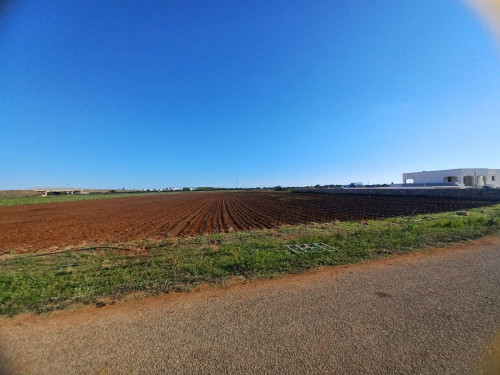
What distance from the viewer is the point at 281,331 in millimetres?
3316

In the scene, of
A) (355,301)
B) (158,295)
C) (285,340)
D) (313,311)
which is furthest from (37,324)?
(355,301)

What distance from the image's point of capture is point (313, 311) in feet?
12.6

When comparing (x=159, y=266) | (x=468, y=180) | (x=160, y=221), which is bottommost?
(x=160, y=221)

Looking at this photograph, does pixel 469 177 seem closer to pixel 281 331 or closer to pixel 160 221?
pixel 160 221

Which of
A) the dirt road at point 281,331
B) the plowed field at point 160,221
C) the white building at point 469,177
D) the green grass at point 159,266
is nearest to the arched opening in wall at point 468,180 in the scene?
the white building at point 469,177

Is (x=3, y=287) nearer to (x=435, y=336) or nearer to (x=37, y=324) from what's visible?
(x=37, y=324)

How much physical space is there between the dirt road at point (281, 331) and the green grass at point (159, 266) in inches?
27.0

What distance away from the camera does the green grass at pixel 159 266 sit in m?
4.90

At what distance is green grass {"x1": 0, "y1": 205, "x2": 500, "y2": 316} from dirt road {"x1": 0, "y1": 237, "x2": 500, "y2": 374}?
686mm

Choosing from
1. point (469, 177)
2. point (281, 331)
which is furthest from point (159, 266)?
point (469, 177)

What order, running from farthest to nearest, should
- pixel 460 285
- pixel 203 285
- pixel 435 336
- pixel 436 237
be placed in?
pixel 436 237
pixel 203 285
pixel 460 285
pixel 435 336

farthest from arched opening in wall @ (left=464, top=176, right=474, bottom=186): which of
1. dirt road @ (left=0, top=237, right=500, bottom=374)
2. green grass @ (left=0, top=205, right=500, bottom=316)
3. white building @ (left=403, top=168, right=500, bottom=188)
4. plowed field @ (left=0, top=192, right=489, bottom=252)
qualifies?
dirt road @ (left=0, top=237, right=500, bottom=374)

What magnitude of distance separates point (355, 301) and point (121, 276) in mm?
5605

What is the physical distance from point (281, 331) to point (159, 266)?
4.59 meters
